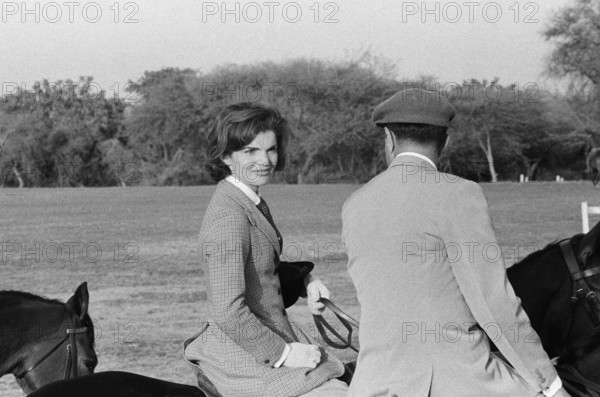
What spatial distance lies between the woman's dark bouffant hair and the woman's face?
20 mm

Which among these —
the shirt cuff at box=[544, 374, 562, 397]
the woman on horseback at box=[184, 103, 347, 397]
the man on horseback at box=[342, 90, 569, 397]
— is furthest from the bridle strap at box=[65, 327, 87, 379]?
the shirt cuff at box=[544, 374, 562, 397]

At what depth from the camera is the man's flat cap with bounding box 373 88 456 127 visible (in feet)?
9.62

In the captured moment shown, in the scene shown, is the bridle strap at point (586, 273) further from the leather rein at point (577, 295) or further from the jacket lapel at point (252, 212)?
the jacket lapel at point (252, 212)

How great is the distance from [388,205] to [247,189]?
2.42 feet

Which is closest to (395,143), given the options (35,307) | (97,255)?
(35,307)

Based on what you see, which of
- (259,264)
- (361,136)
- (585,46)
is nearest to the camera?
(259,264)

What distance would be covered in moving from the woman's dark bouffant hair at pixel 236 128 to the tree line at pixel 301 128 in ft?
161

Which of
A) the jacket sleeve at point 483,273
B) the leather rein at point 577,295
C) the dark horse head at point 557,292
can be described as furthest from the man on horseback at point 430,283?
the dark horse head at point 557,292

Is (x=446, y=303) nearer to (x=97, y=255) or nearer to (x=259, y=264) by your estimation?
(x=259, y=264)

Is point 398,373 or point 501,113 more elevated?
point 398,373

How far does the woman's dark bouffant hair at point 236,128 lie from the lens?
11.4 feet

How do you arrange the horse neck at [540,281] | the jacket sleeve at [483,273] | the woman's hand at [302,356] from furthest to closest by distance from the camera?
the horse neck at [540,281] < the woman's hand at [302,356] < the jacket sleeve at [483,273]

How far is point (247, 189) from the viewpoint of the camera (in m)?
3.49

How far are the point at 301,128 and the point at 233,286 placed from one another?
55.9m
